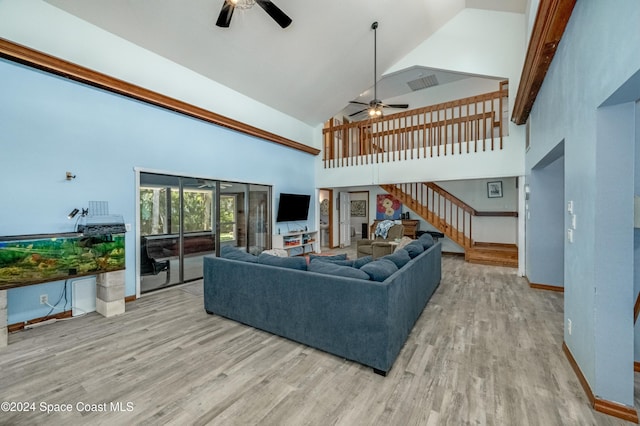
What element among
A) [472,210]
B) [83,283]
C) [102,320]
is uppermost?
[472,210]

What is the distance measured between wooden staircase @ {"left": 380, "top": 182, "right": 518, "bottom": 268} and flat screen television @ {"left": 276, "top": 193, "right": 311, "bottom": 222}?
7.56 feet

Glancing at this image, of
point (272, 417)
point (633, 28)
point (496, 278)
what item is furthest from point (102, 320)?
point (496, 278)

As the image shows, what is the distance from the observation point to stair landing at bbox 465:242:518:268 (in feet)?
20.5

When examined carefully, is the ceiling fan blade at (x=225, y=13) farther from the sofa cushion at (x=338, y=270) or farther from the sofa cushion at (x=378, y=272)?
the sofa cushion at (x=378, y=272)

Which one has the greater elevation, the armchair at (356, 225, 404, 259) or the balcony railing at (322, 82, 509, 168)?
the balcony railing at (322, 82, 509, 168)

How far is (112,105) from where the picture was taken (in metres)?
3.94

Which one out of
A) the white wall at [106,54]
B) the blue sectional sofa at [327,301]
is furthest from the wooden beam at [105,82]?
the blue sectional sofa at [327,301]

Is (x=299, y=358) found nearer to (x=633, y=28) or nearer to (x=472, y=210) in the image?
(x=633, y=28)

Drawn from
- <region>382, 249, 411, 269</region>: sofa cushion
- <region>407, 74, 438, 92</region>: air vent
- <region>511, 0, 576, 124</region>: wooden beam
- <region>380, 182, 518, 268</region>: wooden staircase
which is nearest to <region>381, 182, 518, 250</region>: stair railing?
<region>380, 182, 518, 268</region>: wooden staircase

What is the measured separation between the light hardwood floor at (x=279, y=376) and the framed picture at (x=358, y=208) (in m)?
8.69

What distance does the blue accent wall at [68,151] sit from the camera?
313 cm

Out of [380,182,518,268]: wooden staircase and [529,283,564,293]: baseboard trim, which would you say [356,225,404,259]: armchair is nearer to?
[380,182,518,268]: wooden staircase

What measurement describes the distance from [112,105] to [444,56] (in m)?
6.49

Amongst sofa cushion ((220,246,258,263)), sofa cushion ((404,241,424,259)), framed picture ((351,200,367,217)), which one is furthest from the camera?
framed picture ((351,200,367,217))
